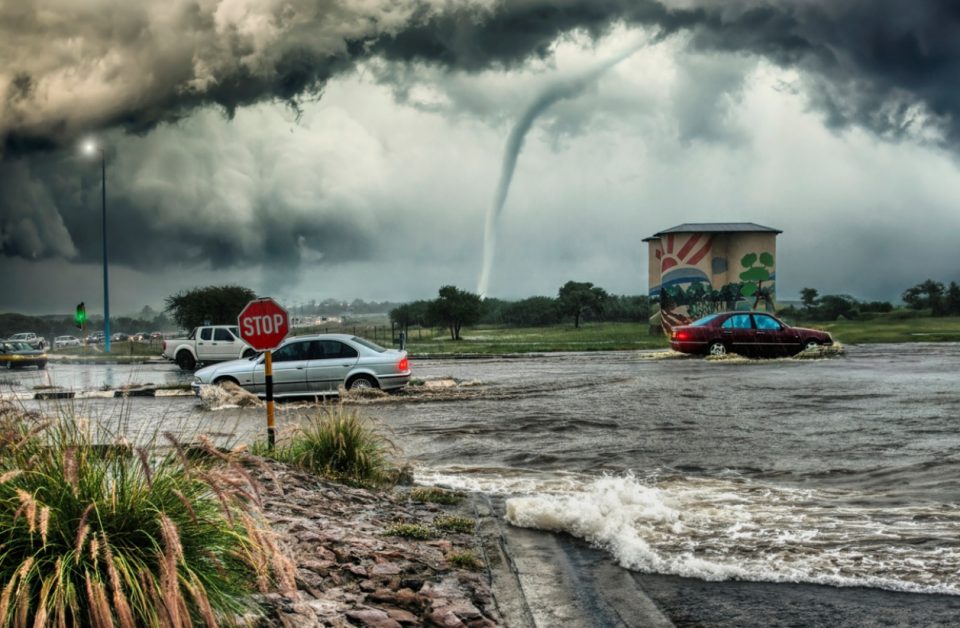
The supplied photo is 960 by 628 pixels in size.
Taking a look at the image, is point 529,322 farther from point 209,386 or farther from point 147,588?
point 147,588

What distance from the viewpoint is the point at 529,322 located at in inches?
4638

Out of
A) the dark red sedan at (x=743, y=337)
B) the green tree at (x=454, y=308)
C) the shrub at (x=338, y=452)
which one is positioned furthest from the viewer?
the green tree at (x=454, y=308)

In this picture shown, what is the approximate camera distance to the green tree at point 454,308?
261ft

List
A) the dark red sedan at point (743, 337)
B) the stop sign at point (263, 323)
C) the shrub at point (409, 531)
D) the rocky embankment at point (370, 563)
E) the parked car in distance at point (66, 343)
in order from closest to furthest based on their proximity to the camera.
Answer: the rocky embankment at point (370, 563) → the shrub at point (409, 531) → the stop sign at point (263, 323) → the dark red sedan at point (743, 337) → the parked car in distance at point (66, 343)

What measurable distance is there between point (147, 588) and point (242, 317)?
341 inches

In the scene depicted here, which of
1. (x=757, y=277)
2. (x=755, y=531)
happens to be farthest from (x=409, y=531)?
(x=757, y=277)

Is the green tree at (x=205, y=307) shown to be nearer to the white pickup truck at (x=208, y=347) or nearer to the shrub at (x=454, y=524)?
the white pickup truck at (x=208, y=347)

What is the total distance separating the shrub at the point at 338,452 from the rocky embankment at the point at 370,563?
1009 mm

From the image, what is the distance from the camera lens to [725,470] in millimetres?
10914

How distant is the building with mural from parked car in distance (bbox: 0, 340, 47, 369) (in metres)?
Result: 37.0

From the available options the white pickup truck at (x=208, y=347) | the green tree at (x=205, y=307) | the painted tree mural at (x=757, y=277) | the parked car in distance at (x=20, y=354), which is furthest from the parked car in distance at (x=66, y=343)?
the painted tree mural at (x=757, y=277)

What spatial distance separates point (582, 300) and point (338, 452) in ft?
336

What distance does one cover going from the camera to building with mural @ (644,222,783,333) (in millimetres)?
57438

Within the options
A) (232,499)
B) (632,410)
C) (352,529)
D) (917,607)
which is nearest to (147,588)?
(232,499)
